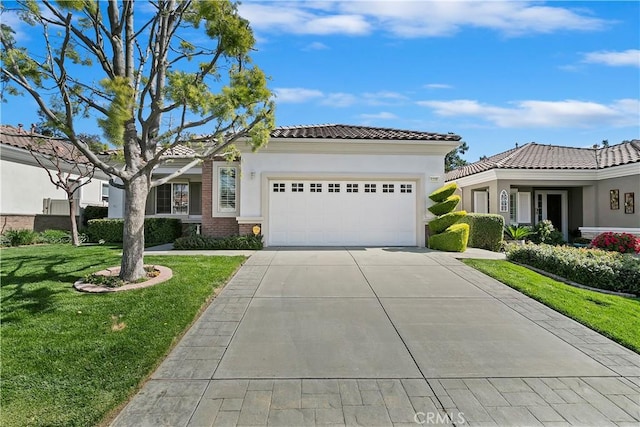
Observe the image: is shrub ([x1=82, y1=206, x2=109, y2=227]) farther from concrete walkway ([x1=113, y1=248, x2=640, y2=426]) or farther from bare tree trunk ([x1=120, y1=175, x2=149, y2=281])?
concrete walkway ([x1=113, y1=248, x2=640, y2=426])

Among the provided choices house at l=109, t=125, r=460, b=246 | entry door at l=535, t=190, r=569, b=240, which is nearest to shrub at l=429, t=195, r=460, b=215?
house at l=109, t=125, r=460, b=246

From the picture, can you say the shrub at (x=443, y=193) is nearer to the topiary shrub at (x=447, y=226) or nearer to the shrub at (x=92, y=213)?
the topiary shrub at (x=447, y=226)

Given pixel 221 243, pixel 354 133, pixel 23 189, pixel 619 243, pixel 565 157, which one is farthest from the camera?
pixel 565 157

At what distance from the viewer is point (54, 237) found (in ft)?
49.1

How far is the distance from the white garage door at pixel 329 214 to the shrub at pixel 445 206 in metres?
1.59

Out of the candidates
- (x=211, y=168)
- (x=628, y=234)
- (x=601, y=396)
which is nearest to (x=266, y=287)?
(x=601, y=396)

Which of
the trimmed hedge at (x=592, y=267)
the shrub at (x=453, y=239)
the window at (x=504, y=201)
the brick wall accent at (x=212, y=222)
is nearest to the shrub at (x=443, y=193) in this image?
the shrub at (x=453, y=239)

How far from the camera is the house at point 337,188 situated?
12.9 meters

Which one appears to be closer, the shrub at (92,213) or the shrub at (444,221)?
the shrub at (444,221)

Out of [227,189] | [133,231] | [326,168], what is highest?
[326,168]

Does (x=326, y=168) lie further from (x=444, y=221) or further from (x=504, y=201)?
(x=504, y=201)

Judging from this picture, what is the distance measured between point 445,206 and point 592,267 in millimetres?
4923

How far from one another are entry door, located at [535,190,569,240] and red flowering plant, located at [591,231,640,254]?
13.6ft

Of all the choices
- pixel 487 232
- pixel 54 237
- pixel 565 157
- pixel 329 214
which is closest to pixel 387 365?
pixel 329 214
